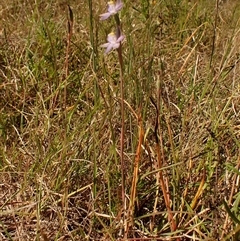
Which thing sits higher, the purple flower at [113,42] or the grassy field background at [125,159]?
the purple flower at [113,42]

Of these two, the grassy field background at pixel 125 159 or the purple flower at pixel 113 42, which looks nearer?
the purple flower at pixel 113 42

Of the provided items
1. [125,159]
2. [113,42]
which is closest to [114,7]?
[113,42]

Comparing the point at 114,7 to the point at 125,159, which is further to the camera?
the point at 125,159

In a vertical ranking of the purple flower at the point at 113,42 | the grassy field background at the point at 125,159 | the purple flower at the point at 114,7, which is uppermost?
the purple flower at the point at 114,7

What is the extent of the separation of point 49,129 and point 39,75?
1.20ft

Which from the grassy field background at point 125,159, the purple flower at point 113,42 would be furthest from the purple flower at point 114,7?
the grassy field background at point 125,159

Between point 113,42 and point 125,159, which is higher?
point 113,42

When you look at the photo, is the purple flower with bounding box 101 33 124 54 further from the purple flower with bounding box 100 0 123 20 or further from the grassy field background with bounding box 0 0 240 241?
the grassy field background with bounding box 0 0 240 241

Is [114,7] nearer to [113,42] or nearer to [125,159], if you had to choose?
[113,42]

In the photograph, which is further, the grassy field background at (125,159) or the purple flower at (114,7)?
the grassy field background at (125,159)

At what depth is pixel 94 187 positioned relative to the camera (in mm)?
1187

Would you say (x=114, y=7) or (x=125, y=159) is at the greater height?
(x=114, y=7)

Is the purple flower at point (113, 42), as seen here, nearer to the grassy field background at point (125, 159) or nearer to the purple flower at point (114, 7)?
the purple flower at point (114, 7)

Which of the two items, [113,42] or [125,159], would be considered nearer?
[113,42]
